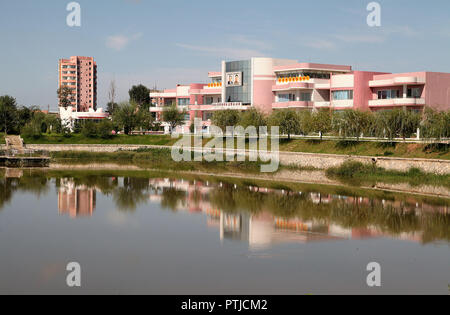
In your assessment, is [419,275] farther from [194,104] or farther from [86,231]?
[194,104]

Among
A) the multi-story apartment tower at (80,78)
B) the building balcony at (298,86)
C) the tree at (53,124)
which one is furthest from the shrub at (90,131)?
the multi-story apartment tower at (80,78)

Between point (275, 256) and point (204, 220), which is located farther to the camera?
point (204, 220)

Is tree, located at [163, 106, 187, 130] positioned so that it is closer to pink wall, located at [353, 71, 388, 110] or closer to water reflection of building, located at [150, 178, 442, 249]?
pink wall, located at [353, 71, 388, 110]

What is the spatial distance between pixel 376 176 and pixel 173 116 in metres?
37.0

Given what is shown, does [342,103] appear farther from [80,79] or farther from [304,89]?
[80,79]

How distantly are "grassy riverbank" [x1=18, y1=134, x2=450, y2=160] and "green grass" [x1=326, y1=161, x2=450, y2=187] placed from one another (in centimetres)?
167

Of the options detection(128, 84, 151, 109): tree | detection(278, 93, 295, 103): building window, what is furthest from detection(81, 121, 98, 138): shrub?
detection(128, 84, 151, 109): tree

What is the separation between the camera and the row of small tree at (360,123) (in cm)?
3872

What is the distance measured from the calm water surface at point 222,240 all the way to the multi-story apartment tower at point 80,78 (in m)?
124

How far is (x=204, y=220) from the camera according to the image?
24656 mm

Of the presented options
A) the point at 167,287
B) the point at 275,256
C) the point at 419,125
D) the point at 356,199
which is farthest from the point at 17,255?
the point at 419,125

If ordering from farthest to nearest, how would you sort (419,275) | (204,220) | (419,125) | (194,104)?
(194,104), (419,125), (204,220), (419,275)

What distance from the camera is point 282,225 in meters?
23.4

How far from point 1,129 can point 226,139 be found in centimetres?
2894
